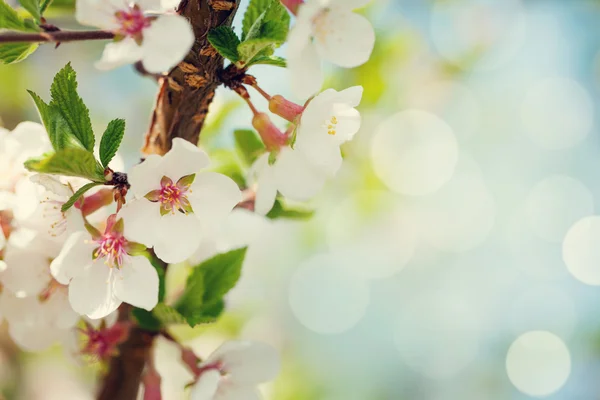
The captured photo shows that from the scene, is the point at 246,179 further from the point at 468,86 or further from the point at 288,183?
the point at 468,86

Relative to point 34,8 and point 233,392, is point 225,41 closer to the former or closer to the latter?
point 34,8

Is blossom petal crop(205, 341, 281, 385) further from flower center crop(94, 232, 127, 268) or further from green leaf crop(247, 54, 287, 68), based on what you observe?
green leaf crop(247, 54, 287, 68)

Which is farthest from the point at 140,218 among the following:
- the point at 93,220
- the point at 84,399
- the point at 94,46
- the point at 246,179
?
the point at 94,46

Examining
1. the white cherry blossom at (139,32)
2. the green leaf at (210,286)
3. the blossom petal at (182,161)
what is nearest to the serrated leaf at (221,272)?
the green leaf at (210,286)

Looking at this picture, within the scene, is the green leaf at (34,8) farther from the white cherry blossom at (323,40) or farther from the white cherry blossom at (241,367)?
the white cherry blossom at (241,367)

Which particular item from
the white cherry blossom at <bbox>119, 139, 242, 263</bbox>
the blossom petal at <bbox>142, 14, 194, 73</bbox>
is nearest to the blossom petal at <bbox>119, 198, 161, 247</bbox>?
the white cherry blossom at <bbox>119, 139, 242, 263</bbox>

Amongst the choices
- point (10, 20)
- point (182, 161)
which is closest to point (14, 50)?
point (10, 20)
